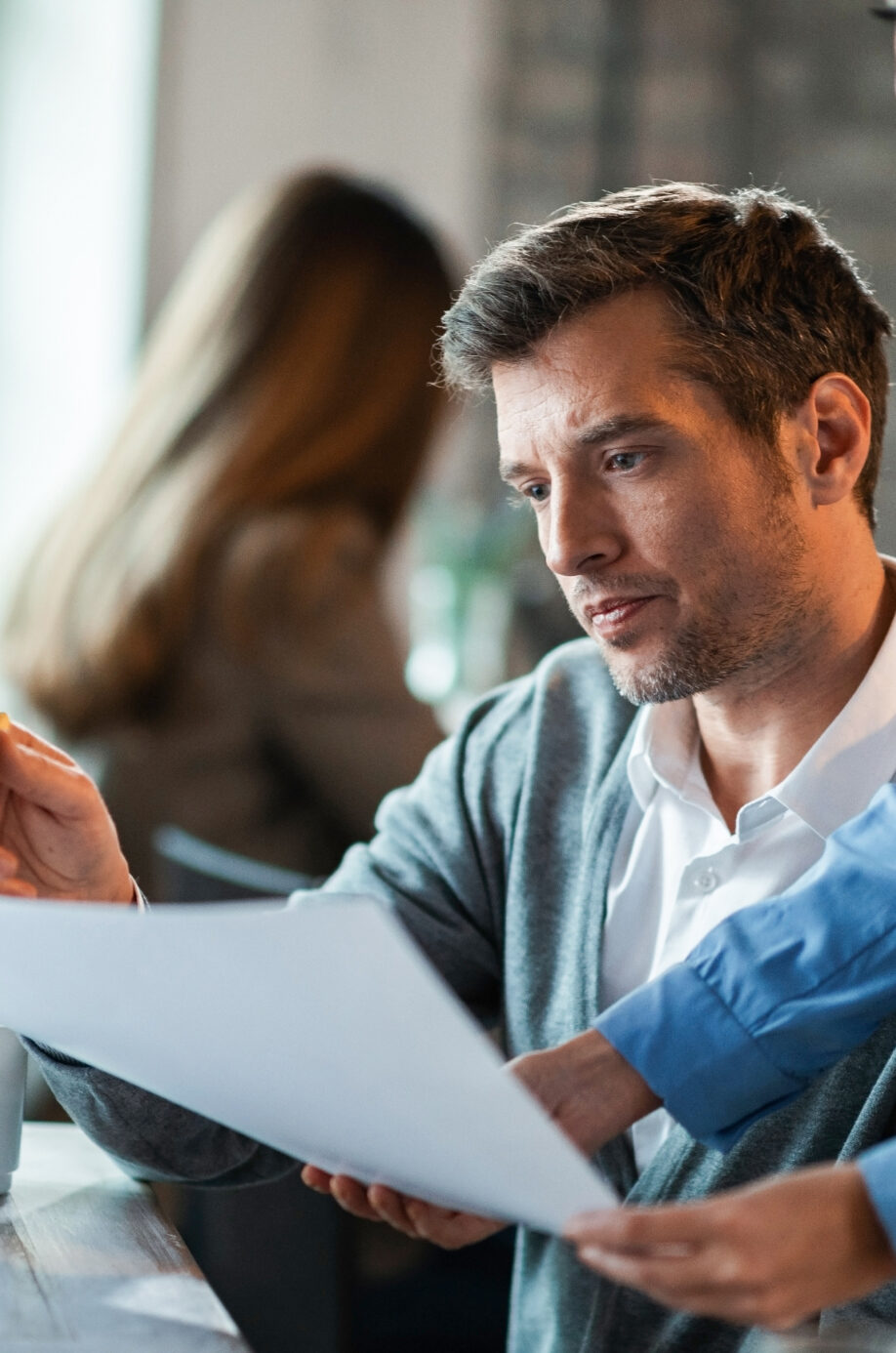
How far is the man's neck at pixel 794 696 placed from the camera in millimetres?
1032

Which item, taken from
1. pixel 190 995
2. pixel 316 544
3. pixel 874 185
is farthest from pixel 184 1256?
pixel 874 185

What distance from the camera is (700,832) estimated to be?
105 cm

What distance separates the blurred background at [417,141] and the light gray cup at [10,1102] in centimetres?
195

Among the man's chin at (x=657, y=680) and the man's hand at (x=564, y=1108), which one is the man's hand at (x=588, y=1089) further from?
the man's chin at (x=657, y=680)

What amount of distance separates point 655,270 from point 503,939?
0.49m

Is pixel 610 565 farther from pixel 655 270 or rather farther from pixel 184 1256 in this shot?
pixel 184 1256

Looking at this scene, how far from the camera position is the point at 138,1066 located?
744 mm

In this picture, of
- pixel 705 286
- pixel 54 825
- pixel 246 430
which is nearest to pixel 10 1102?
pixel 54 825

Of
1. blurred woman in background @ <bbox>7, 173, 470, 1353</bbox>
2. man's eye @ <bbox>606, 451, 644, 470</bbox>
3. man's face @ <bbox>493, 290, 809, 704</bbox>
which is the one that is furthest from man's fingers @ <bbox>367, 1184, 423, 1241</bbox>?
blurred woman in background @ <bbox>7, 173, 470, 1353</bbox>

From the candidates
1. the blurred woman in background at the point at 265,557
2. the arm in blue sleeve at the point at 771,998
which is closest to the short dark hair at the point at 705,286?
the arm in blue sleeve at the point at 771,998

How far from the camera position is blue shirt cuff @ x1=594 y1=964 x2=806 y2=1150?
0.80 metres

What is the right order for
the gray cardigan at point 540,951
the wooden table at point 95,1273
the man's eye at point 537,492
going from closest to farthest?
the wooden table at point 95,1273 → the gray cardigan at point 540,951 → the man's eye at point 537,492

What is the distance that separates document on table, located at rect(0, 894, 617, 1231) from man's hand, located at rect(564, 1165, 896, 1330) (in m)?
0.02

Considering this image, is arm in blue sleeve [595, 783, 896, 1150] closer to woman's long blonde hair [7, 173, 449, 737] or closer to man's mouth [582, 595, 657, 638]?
man's mouth [582, 595, 657, 638]
